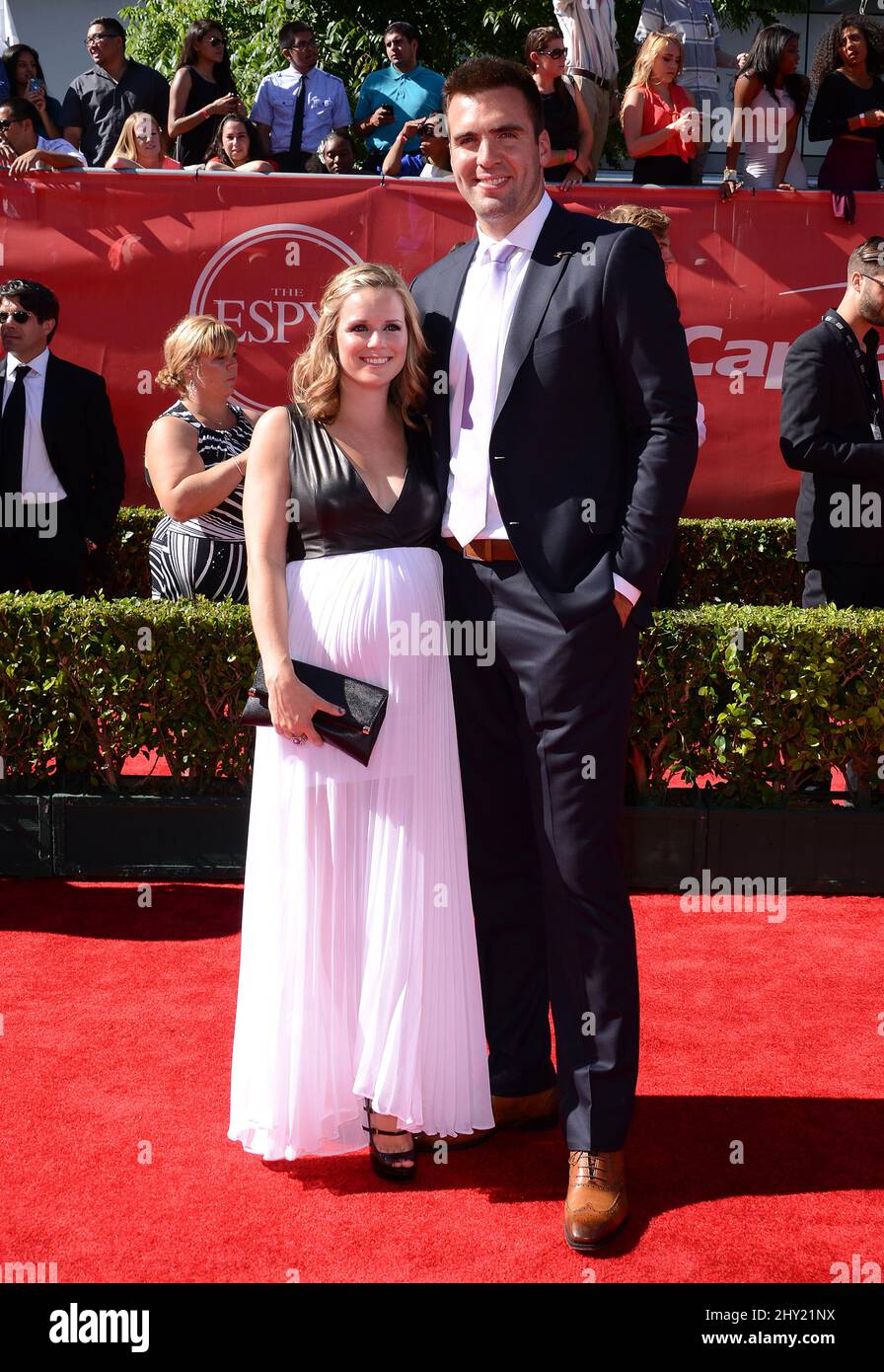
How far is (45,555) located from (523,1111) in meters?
4.30

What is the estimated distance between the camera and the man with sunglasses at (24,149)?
8.57 meters

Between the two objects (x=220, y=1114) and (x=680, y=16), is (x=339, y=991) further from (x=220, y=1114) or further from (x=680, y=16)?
(x=680, y=16)

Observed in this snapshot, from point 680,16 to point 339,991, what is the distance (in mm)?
8775

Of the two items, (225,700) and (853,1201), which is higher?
(225,700)

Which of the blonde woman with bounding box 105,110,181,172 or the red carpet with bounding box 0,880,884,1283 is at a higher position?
the blonde woman with bounding box 105,110,181,172

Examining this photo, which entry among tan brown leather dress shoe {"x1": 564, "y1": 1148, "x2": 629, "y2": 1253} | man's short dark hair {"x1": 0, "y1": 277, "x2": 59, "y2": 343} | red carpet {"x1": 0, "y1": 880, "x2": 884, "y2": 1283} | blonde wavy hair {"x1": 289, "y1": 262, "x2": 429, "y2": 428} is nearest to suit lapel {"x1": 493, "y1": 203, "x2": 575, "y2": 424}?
blonde wavy hair {"x1": 289, "y1": 262, "x2": 429, "y2": 428}

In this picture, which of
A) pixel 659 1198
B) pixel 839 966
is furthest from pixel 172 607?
pixel 659 1198

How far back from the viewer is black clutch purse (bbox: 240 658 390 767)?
125 inches

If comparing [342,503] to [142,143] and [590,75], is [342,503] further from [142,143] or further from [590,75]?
[590,75]

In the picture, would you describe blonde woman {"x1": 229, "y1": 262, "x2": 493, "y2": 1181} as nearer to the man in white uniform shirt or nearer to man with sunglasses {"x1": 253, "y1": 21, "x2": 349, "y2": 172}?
the man in white uniform shirt

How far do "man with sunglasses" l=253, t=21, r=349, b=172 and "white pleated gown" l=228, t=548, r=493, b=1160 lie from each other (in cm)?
821

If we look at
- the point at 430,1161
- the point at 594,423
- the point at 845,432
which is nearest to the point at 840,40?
the point at 845,432

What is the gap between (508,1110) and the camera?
360cm
